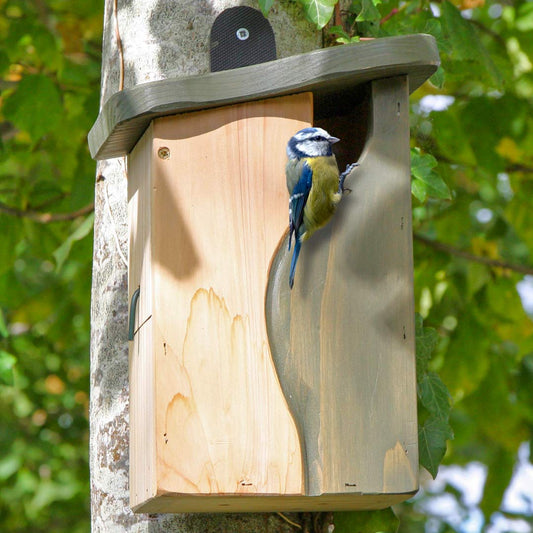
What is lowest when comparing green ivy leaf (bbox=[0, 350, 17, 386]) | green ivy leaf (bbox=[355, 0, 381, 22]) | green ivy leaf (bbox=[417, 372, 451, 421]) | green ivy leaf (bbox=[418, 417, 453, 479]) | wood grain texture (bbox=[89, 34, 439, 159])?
green ivy leaf (bbox=[418, 417, 453, 479])

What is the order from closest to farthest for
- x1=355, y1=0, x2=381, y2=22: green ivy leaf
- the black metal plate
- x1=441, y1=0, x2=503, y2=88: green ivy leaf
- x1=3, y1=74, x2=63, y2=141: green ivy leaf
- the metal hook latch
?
the metal hook latch, the black metal plate, x1=355, y1=0, x2=381, y2=22: green ivy leaf, x1=441, y1=0, x2=503, y2=88: green ivy leaf, x1=3, y1=74, x2=63, y2=141: green ivy leaf

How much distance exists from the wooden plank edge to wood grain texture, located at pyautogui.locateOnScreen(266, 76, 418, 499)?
0.05 meters

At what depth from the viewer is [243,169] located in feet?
7.13

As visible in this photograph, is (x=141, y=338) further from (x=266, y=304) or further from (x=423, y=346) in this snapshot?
(x=423, y=346)

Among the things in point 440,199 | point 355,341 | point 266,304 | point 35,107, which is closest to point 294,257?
point 266,304

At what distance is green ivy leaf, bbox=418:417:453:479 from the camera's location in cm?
238

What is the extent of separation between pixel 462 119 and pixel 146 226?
7.77 feet

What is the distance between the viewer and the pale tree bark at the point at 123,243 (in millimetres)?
2340

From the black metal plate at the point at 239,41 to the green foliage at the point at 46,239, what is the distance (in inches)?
53.4

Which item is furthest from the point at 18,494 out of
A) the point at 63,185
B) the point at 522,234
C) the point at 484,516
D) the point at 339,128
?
the point at 339,128

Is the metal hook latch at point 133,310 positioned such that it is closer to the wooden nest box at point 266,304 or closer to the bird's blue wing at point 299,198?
the wooden nest box at point 266,304

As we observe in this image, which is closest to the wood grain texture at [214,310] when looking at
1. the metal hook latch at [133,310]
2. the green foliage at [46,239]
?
the metal hook latch at [133,310]

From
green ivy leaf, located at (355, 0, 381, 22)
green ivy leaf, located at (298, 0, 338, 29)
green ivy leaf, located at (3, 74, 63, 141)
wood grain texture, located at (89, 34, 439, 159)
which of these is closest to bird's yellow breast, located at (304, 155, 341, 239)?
wood grain texture, located at (89, 34, 439, 159)

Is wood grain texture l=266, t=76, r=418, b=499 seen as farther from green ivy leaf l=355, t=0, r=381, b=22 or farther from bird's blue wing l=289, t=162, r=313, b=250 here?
green ivy leaf l=355, t=0, r=381, b=22
